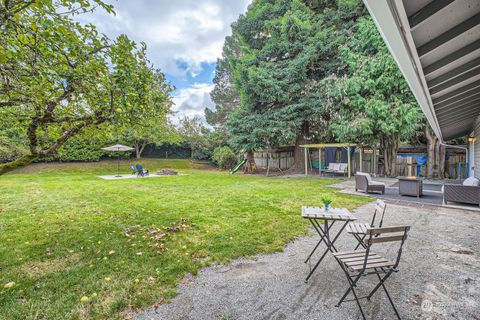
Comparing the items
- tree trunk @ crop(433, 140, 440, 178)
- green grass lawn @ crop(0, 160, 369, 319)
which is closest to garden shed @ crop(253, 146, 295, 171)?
tree trunk @ crop(433, 140, 440, 178)

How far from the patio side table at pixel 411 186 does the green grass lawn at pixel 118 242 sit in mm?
1813

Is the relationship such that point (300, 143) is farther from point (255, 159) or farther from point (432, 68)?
point (432, 68)

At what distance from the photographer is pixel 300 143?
1558cm

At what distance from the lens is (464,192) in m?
6.04

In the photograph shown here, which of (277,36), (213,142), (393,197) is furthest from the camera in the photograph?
(213,142)

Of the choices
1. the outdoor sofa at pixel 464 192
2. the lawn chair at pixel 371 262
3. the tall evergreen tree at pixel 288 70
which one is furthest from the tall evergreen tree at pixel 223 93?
the lawn chair at pixel 371 262

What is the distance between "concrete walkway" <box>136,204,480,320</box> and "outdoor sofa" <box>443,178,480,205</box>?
10.7 ft

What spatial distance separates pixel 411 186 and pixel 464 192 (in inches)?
56.6

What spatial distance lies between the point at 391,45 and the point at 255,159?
54.1ft

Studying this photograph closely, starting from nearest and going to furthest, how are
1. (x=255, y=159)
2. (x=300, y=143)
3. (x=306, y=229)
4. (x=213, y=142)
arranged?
(x=306, y=229)
(x=300, y=143)
(x=255, y=159)
(x=213, y=142)

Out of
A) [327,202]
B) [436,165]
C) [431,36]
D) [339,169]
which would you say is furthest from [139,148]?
[431,36]

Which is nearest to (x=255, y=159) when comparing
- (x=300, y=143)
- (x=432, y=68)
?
(x=300, y=143)

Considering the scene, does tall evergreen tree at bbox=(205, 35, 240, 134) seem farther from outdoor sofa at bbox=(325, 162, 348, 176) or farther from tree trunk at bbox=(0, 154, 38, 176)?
tree trunk at bbox=(0, 154, 38, 176)

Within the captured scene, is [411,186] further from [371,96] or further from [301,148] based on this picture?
[301,148]
